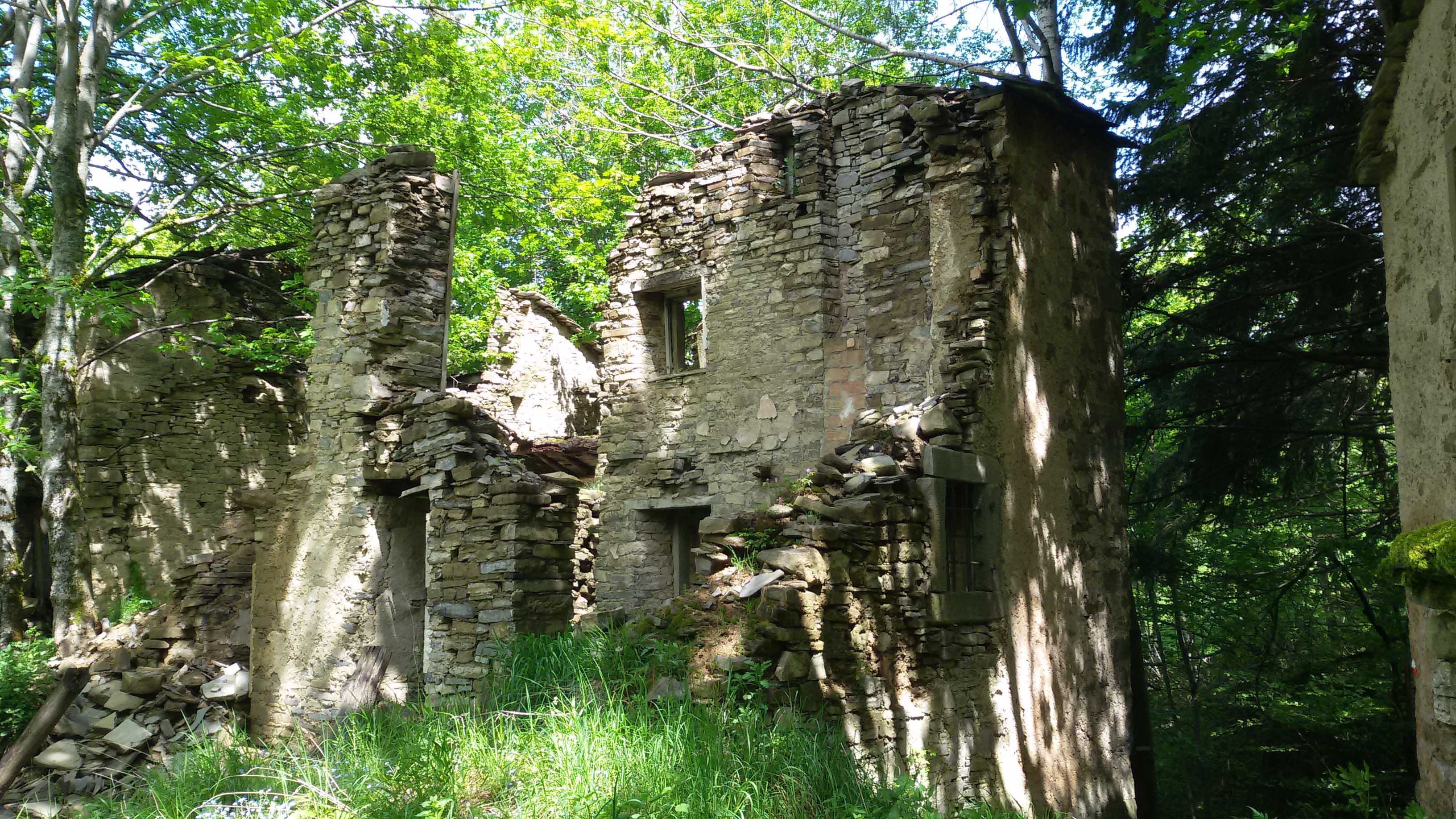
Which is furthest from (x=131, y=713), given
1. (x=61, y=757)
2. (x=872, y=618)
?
(x=872, y=618)

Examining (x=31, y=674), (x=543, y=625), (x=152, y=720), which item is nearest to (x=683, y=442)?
(x=543, y=625)

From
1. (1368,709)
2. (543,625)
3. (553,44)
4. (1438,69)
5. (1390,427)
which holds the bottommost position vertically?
(1368,709)

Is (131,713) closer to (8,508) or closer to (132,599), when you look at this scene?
(8,508)

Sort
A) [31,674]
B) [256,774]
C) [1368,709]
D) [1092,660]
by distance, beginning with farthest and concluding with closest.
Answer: [1368,709] < [31,674] < [1092,660] < [256,774]

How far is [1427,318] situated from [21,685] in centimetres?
1189

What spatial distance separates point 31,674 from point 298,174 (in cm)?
745

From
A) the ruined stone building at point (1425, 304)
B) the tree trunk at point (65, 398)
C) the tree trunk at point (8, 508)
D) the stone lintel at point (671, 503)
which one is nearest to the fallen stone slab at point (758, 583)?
the ruined stone building at point (1425, 304)

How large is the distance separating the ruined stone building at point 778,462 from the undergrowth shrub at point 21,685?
121 centimetres

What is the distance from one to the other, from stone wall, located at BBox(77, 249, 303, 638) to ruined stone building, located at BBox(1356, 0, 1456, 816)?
12.8 metres

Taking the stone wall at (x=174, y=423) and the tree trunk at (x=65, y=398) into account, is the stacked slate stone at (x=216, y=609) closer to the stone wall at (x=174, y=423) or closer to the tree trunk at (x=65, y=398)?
the tree trunk at (x=65, y=398)

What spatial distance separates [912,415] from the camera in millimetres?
7867

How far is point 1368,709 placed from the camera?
10836 millimetres

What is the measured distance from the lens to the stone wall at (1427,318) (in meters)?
5.19

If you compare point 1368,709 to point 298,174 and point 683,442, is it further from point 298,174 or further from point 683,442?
point 298,174
